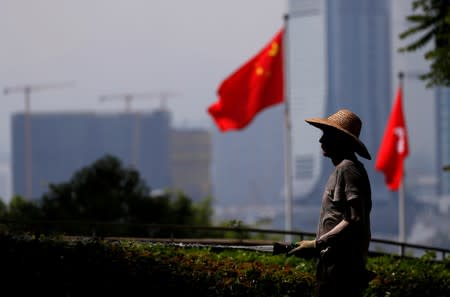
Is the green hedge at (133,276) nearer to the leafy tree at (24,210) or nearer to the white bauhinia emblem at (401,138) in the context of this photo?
the white bauhinia emblem at (401,138)

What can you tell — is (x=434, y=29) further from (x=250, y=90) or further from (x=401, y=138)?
(x=401, y=138)

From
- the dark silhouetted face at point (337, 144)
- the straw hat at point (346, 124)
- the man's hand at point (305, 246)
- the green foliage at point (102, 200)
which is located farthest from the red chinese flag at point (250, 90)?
the man's hand at point (305, 246)

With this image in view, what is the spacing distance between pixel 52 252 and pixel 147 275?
98cm

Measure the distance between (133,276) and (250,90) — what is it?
27.2 meters

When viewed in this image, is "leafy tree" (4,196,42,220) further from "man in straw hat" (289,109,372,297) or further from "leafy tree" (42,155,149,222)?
"man in straw hat" (289,109,372,297)

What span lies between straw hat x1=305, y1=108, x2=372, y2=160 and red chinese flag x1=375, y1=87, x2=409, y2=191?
111 feet

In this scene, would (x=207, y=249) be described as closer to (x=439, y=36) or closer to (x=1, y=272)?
(x=1, y=272)

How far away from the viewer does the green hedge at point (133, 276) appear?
1112cm

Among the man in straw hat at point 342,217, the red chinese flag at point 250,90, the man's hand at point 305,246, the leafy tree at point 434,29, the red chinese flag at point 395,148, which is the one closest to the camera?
the man in straw hat at point 342,217

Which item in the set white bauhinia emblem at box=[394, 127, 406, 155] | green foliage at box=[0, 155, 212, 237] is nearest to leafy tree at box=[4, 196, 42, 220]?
green foliage at box=[0, 155, 212, 237]

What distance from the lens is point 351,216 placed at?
360 inches

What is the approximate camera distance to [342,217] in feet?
30.2

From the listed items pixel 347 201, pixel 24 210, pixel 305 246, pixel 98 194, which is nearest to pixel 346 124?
pixel 347 201

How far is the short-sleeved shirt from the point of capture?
361 inches
